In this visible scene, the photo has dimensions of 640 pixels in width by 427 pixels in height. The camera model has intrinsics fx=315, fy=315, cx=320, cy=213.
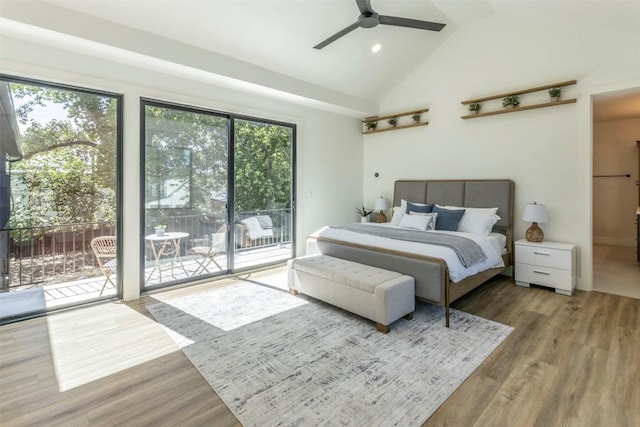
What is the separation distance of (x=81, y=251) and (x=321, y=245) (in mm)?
2790

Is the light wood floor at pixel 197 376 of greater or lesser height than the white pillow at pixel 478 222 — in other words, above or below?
below

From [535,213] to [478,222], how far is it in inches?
26.3

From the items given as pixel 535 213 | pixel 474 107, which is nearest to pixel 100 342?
pixel 535 213

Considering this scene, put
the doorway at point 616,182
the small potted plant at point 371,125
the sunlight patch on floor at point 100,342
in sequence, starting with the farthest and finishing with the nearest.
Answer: the small potted plant at point 371,125, the doorway at point 616,182, the sunlight patch on floor at point 100,342

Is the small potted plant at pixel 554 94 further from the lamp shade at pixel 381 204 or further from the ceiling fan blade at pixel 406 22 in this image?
the lamp shade at pixel 381 204

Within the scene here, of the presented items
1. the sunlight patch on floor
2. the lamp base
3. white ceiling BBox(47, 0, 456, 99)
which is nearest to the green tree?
white ceiling BBox(47, 0, 456, 99)

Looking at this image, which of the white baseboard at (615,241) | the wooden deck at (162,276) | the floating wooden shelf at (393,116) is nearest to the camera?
the wooden deck at (162,276)

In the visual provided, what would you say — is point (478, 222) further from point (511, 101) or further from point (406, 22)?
point (406, 22)

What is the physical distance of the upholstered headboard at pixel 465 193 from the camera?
4.43 metres

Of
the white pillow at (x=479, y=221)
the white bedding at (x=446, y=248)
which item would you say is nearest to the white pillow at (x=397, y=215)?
the white pillow at (x=479, y=221)

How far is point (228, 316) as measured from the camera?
10.4 ft

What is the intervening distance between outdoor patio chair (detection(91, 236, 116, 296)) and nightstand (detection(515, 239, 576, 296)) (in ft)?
16.3

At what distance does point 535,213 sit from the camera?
4.02 metres

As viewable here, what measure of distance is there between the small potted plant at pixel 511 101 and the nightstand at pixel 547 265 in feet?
6.23
